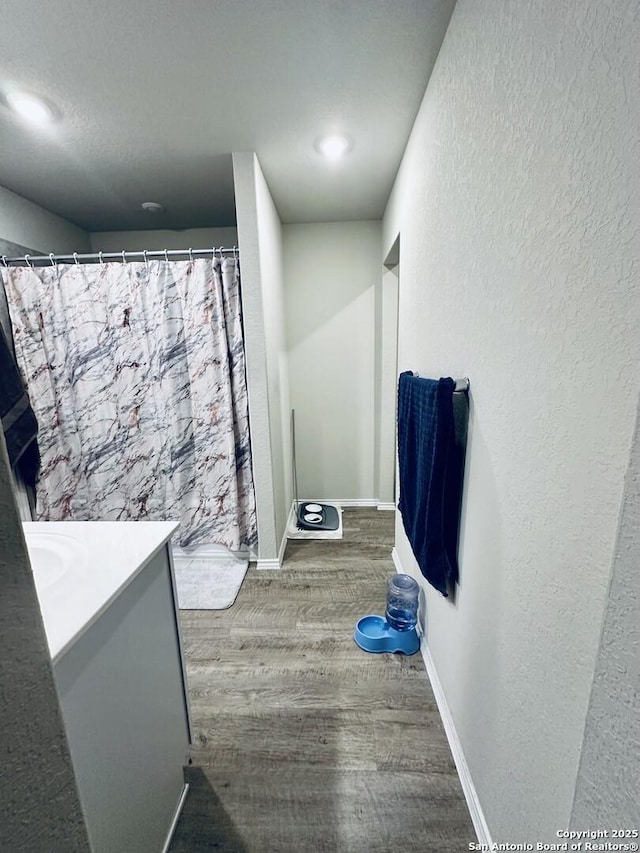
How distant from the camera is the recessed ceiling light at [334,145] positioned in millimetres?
1662

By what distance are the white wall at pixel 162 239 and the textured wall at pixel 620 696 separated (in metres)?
3.08

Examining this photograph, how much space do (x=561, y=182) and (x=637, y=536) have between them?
60 cm

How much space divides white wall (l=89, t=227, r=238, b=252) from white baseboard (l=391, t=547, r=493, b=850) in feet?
10.2

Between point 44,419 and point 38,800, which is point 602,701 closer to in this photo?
point 38,800

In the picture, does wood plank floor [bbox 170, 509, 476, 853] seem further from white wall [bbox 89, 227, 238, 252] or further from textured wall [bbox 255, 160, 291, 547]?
Answer: white wall [bbox 89, 227, 238, 252]

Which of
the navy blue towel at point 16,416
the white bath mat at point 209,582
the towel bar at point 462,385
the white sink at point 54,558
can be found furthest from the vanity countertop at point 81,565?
the navy blue towel at point 16,416

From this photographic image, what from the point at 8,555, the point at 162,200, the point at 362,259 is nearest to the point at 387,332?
the point at 362,259

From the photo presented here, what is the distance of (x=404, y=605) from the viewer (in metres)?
1.64

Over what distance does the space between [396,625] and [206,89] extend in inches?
97.3

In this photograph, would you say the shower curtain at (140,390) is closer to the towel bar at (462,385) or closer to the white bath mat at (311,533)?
the white bath mat at (311,533)

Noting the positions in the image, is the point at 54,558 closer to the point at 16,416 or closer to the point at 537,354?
the point at 537,354

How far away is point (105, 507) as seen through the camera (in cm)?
222

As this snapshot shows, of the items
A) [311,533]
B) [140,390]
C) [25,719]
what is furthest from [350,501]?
[25,719]

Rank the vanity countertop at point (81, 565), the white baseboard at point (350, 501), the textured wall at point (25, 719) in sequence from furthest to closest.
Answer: the white baseboard at point (350, 501) → the vanity countertop at point (81, 565) → the textured wall at point (25, 719)
